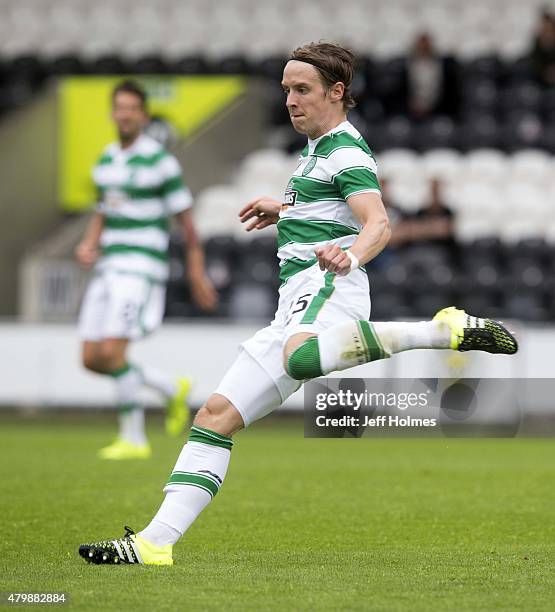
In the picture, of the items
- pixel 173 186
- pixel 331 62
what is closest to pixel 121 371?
pixel 173 186

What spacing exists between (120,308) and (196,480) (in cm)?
470

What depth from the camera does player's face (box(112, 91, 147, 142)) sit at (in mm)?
9656

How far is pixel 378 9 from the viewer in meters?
19.9

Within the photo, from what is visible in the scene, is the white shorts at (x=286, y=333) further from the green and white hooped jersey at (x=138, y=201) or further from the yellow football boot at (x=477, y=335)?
the green and white hooped jersey at (x=138, y=201)

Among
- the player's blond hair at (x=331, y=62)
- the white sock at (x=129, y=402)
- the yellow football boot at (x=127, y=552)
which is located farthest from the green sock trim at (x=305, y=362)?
the white sock at (x=129, y=402)

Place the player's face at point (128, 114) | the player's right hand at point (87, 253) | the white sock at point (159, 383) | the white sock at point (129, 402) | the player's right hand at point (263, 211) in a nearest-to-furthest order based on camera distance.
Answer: the player's right hand at point (263, 211), the player's face at point (128, 114), the player's right hand at point (87, 253), the white sock at point (129, 402), the white sock at point (159, 383)

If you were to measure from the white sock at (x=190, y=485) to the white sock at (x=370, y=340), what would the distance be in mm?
571

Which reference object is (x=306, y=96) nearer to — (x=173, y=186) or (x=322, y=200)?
(x=322, y=200)

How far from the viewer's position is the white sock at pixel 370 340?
5.05m

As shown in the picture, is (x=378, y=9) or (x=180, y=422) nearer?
(x=180, y=422)

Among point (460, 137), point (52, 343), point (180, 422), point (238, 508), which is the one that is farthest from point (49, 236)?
point (238, 508)

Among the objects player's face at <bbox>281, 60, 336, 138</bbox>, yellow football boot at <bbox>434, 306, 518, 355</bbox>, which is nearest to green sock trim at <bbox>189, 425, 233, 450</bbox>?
yellow football boot at <bbox>434, 306, 518, 355</bbox>

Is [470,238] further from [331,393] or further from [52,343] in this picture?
[331,393]

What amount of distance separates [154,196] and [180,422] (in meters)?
1.88
